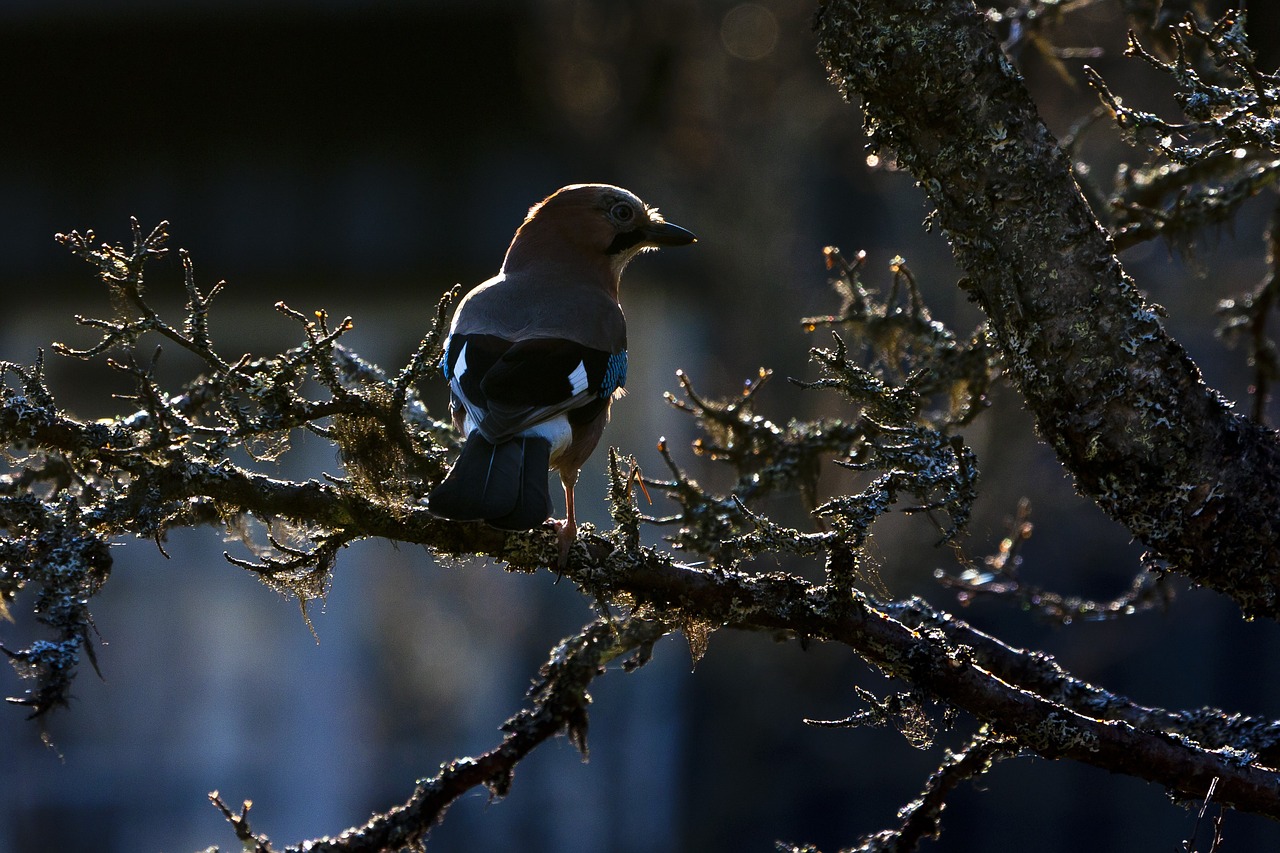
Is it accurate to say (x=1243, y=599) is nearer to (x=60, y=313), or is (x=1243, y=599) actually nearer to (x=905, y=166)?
(x=905, y=166)

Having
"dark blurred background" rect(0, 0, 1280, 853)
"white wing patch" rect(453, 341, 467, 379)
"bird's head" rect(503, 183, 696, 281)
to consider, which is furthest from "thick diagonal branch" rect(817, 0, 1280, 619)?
"dark blurred background" rect(0, 0, 1280, 853)

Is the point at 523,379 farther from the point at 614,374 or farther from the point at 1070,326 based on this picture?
the point at 1070,326

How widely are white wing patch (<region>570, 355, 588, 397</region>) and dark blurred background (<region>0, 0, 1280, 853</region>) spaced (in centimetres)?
284

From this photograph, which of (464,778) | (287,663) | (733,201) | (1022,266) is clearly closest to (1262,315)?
(1022,266)

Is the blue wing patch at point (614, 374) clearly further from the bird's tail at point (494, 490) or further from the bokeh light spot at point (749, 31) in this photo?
the bokeh light spot at point (749, 31)

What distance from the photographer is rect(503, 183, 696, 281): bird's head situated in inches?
156

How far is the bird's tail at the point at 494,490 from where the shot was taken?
2209mm

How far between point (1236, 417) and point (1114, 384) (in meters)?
0.24

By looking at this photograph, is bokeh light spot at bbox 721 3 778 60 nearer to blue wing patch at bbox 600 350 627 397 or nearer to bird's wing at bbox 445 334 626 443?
blue wing patch at bbox 600 350 627 397

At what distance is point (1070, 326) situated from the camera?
2.03 meters

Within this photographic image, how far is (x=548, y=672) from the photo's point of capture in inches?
100.0

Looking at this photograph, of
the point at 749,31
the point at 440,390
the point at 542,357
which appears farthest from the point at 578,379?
the point at 440,390

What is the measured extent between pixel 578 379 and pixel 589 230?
938 mm

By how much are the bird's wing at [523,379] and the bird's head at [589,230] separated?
62cm
